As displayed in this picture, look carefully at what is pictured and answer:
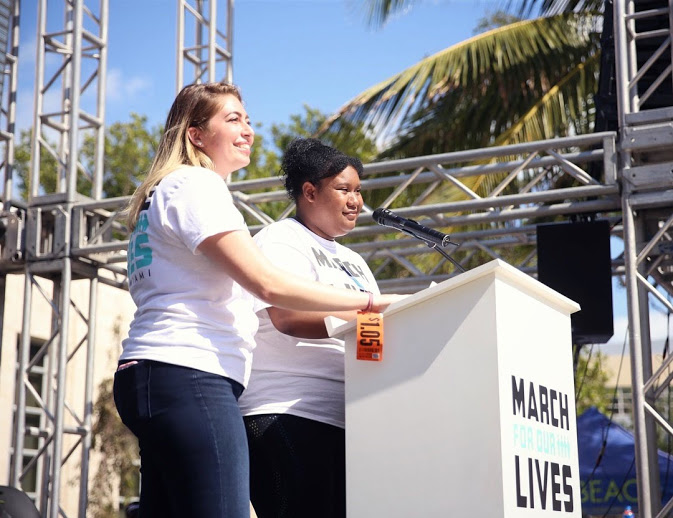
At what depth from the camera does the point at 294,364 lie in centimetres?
251

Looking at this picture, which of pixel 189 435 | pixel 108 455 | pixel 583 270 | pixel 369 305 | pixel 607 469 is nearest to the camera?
pixel 189 435

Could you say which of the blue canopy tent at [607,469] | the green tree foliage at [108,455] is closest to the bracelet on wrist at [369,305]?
the blue canopy tent at [607,469]

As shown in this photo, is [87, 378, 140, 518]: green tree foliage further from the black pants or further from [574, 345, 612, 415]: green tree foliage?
the black pants

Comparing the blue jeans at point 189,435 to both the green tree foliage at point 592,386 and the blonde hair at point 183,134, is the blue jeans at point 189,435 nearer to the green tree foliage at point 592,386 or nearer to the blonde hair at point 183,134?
the blonde hair at point 183,134

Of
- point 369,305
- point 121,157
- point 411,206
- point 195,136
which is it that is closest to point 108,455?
point 121,157

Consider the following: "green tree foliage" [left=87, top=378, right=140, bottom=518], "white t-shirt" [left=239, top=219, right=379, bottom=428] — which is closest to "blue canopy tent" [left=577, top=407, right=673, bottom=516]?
"white t-shirt" [left=239, top=219, right=379, bottom=428]

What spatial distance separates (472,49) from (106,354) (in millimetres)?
9594

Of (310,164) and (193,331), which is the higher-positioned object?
(310,164)

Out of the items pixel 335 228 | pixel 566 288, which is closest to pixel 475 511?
pixel 335 228

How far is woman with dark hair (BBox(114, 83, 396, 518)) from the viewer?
197cm

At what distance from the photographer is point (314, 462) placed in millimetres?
2422

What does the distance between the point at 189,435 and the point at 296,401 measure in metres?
0.53

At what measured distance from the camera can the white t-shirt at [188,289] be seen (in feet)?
6.77

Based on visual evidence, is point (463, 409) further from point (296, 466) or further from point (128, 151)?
point (128, 151)
